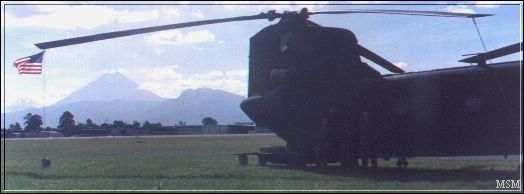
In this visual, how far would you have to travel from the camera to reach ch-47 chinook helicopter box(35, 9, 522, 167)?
12930 mm

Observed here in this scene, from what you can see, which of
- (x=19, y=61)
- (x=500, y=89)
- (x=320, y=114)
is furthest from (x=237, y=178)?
(x=19, y=61)

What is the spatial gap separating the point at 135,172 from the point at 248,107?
3.83 meters

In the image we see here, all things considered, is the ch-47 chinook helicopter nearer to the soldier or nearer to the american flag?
the soldier

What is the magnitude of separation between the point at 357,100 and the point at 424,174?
2.45m

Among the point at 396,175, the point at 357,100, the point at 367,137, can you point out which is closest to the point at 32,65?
the point at 357,100

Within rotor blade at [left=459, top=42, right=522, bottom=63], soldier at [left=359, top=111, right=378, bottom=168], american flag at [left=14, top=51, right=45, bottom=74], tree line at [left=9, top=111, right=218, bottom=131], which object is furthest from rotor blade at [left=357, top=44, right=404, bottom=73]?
tree line at [left=9, top=111, right=218, bottom=131]

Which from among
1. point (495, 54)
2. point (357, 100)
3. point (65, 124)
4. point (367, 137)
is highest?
point (495, 54)

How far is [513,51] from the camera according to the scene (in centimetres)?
1167

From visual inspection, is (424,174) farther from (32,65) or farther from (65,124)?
(65,124)

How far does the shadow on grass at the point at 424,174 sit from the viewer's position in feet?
40.8

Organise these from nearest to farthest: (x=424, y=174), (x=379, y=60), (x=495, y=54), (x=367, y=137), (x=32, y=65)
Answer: (x=495, y=54)
(x=424, y=174)
(x=367, y=137)
(x=379, y=60)
(x=32, y=65)

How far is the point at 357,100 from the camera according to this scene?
1498 centimetres

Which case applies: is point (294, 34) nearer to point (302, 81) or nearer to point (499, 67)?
point (302, 81)

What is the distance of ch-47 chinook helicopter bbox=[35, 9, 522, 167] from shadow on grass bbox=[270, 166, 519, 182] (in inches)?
16.6
